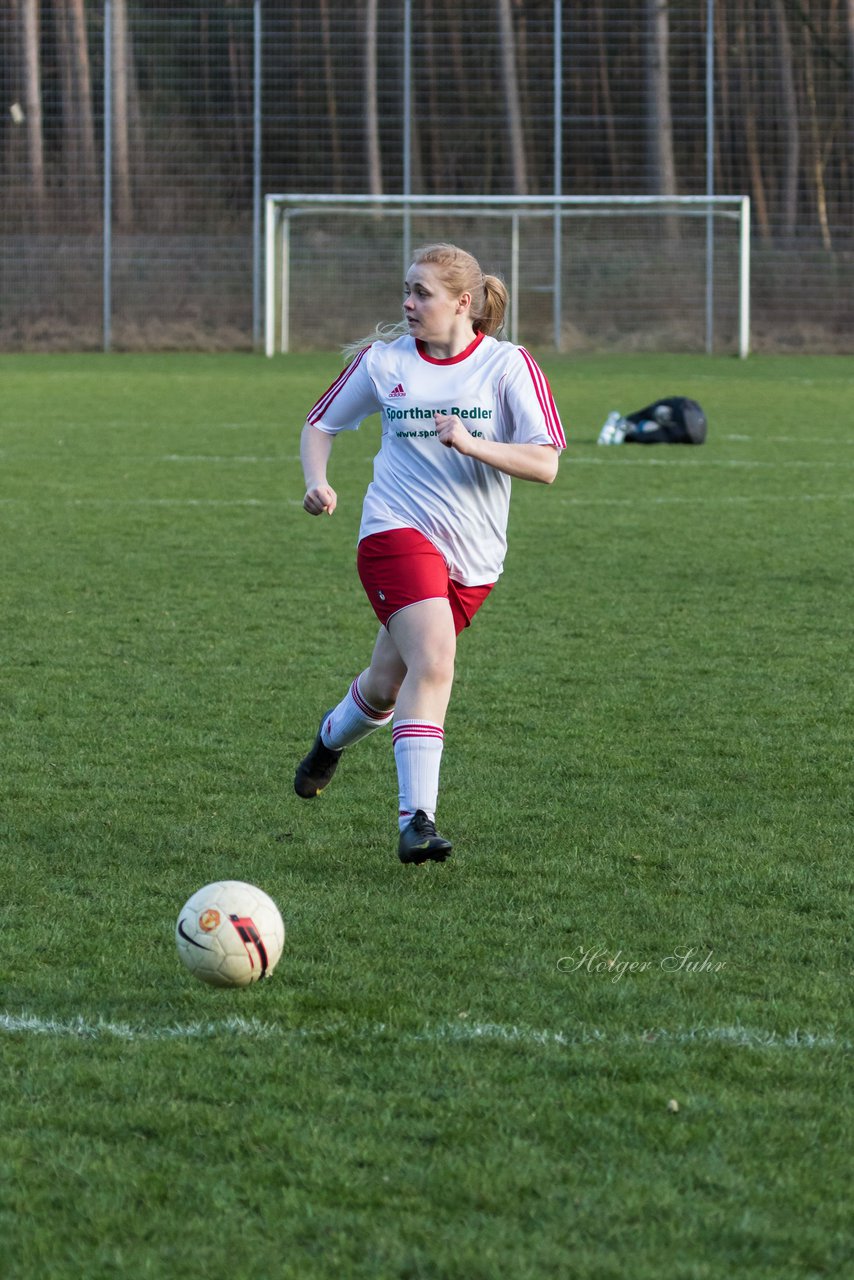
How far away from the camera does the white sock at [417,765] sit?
4.55 m

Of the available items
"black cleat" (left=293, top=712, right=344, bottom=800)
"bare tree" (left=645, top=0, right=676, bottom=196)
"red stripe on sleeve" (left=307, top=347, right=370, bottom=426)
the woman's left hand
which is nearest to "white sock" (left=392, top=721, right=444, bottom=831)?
"black cleat" (left=293, top=712, right=344, bottom=800)

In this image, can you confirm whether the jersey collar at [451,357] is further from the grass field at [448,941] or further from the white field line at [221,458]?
the white field line at [221,458]

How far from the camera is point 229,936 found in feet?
11.7

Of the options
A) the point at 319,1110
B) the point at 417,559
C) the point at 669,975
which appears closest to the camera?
the point at 319,1110

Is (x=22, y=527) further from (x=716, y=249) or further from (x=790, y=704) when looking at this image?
(x=716, y=249)

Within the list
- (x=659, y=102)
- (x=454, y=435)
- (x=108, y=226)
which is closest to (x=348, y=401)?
(x=454, y=435)

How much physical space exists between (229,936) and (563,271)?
2908 cm

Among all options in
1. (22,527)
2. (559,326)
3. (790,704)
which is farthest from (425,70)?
(790,704)

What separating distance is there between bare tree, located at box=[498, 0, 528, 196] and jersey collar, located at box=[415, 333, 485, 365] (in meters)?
29.3

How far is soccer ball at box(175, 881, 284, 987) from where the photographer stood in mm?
3564

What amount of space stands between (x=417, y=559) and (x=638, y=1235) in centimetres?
234

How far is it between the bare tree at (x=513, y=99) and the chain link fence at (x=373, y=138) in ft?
0.13

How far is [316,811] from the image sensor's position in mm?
5102

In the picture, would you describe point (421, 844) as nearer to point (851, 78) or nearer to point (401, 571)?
point (401, 571)
